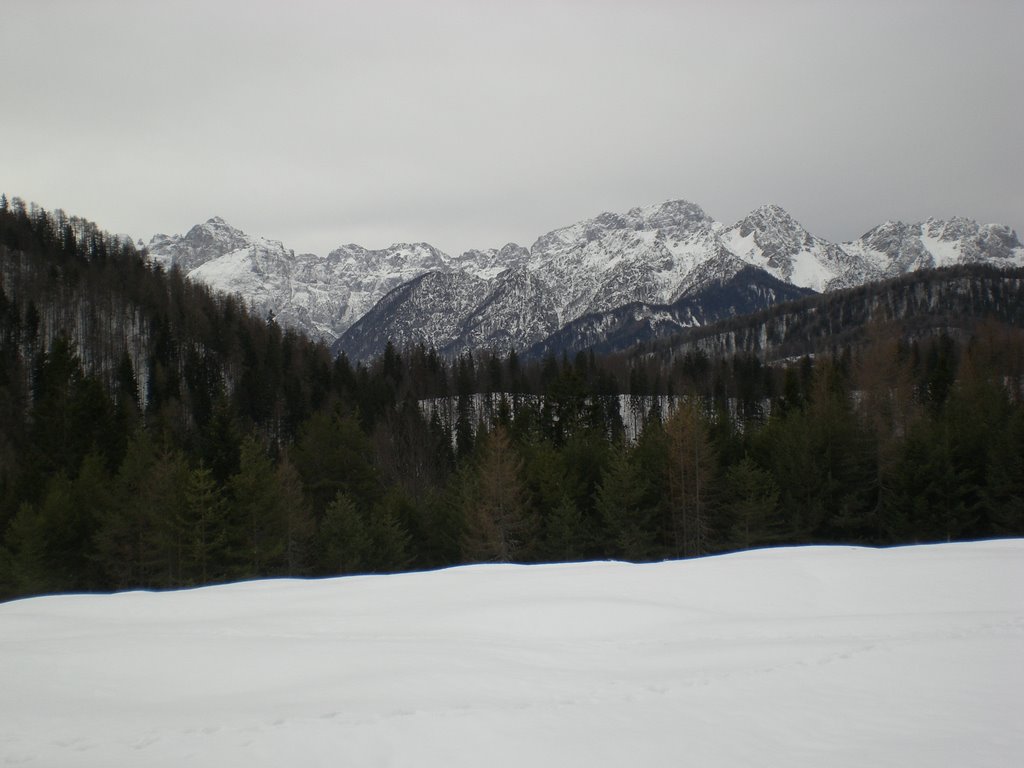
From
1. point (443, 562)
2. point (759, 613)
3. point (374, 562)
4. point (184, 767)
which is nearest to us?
point (184, 767)

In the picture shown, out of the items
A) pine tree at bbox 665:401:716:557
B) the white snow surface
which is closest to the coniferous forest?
pine tree at bbox 665:401:716:557

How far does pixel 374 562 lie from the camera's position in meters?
32.4

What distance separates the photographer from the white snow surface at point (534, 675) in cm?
699

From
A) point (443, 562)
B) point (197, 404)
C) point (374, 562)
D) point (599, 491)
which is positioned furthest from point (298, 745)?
point (197, 404)

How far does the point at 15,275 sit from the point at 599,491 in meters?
105

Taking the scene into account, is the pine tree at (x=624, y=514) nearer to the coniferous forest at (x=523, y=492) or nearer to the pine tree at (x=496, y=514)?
the coniferous forest at (x=523, y=492)

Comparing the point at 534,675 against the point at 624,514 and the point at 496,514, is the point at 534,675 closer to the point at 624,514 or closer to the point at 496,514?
the point at 496,514

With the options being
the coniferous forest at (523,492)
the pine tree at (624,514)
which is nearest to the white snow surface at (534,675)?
the coniferous forest at (523,492)

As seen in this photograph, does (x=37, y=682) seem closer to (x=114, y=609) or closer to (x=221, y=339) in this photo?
(x=114, y=609)


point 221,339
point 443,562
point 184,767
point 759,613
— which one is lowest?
point 443,562

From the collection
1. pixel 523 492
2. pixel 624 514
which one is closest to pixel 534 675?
pixel 624 514

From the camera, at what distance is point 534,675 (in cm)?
952

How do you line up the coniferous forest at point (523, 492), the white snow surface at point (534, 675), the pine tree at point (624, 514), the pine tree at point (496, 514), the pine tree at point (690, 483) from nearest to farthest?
the white snow surface at point (534, 675), the coniferous forest at point (523, 492), the pine tree at point (624, 514), the pine tree at point (496, 514), the pine tree at point (690, 483)

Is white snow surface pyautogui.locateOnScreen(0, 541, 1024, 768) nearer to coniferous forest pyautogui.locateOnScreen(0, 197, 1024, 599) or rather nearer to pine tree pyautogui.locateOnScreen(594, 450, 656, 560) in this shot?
coniferous forest pyautogui.locateOnScreen(0, 197, 1024, 599)
